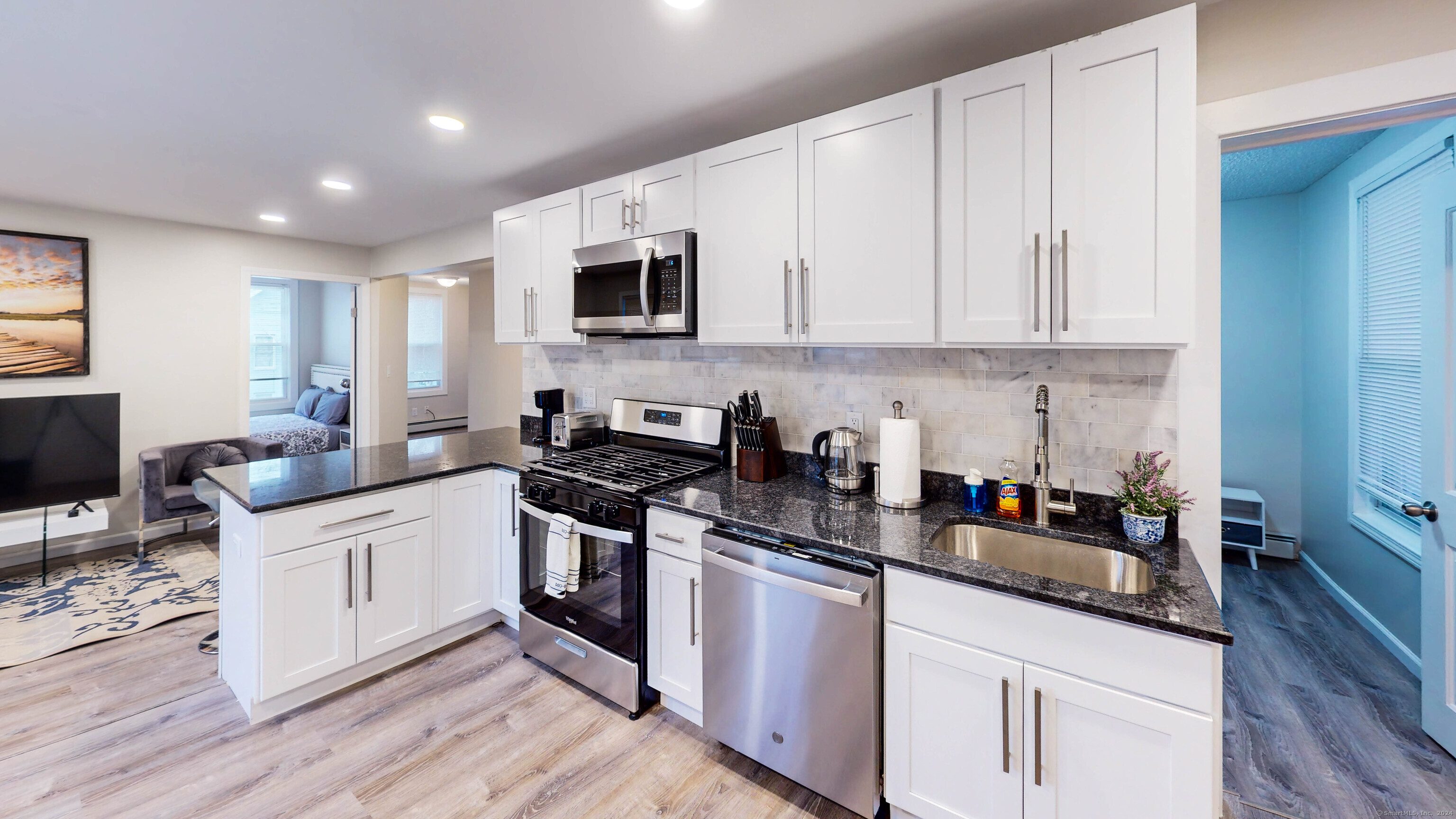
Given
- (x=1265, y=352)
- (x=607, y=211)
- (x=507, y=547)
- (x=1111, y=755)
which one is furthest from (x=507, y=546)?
(x=1265, y=352)

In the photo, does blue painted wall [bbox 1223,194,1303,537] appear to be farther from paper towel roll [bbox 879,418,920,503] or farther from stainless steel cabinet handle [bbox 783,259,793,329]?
stainless steel cabinet handle [bbox 783,259,793,329]

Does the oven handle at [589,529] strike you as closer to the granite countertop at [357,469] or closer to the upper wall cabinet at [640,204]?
the granite countertop at [357,469]

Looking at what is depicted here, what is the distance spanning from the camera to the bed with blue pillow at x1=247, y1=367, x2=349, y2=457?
19.9 feet

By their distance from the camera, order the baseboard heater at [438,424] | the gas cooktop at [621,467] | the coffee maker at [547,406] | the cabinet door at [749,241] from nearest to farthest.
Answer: the cabinet door at [749,241], the gas cooktop at [621,467], the coffee maker at [547,406], the baseboard heater at [438,424]

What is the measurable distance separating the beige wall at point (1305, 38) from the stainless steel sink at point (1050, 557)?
1.36 meters

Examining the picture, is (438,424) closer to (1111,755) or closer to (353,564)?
(353,564)

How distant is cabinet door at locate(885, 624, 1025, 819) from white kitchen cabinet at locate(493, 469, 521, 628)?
73.0 inches

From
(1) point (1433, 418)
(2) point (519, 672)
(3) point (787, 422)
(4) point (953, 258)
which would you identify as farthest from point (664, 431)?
(1) point (1433, 418)

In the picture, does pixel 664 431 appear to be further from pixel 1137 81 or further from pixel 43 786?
pixel 43 786

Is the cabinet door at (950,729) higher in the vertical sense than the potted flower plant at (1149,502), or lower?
lower

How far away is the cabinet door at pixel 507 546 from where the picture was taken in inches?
111

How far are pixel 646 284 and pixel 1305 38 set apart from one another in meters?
2.17

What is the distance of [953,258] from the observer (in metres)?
1.79

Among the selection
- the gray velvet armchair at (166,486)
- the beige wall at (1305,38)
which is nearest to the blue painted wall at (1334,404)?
the beige wall at (1305,38)
